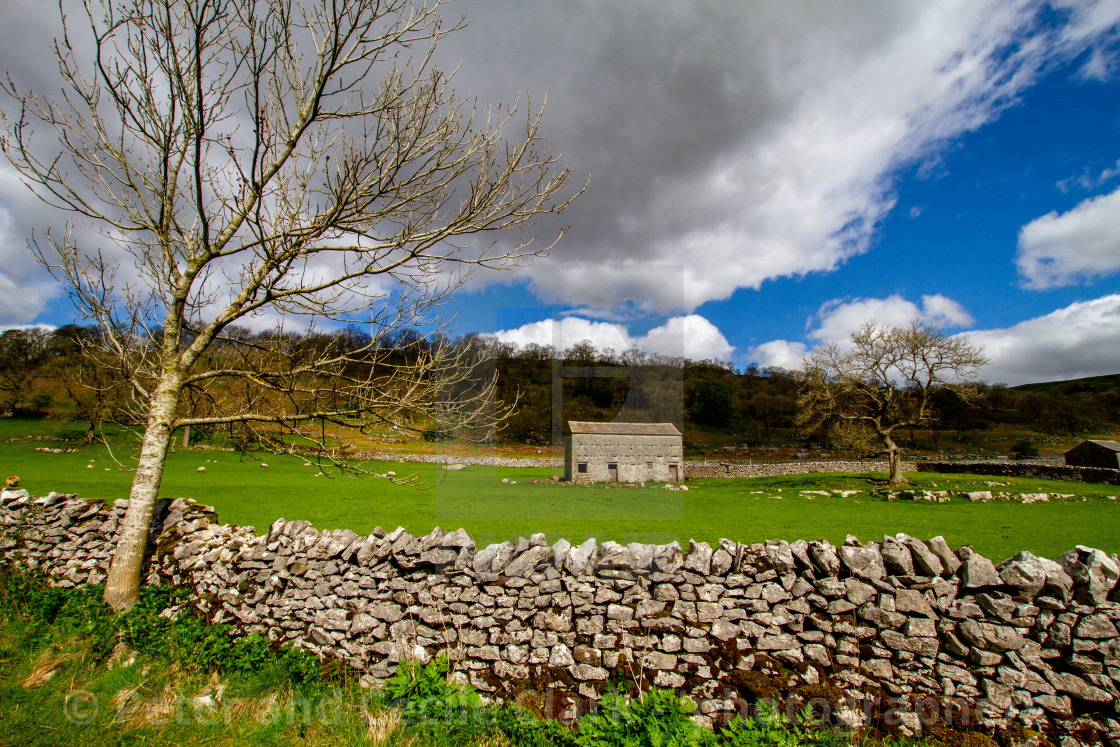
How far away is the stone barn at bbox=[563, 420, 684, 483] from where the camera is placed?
25344 mm

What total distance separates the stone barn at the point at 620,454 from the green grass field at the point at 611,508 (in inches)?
141

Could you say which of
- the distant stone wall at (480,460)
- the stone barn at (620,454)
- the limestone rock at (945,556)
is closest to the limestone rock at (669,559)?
the limestone rock at (945,556)

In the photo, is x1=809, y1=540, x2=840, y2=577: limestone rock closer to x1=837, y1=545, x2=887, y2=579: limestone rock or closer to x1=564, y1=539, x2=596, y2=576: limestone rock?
x1=837, y1=545, x2=887, y2=579: limestone rock

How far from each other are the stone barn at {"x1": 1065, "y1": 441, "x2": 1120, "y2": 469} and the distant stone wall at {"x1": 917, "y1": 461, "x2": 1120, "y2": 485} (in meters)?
4.27

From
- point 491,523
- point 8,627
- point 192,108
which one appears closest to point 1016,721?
point 491,523

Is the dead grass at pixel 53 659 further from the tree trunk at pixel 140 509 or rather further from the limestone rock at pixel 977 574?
the limestone rock at pixel 977 574

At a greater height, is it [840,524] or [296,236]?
[296,236]

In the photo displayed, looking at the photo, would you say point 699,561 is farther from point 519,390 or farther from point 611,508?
point 611,508

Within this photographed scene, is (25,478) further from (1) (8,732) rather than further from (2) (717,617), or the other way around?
(2) (717,617)

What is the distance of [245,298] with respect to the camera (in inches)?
233

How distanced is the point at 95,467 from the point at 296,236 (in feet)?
68.4

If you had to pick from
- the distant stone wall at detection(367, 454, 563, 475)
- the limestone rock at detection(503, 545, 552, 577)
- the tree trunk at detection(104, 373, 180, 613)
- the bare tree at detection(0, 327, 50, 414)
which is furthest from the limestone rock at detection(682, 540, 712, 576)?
the bare tree at detection(0, 327, 50, 414)

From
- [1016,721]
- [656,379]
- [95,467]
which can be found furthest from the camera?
[656,379]

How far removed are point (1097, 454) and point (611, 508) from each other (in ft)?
107
